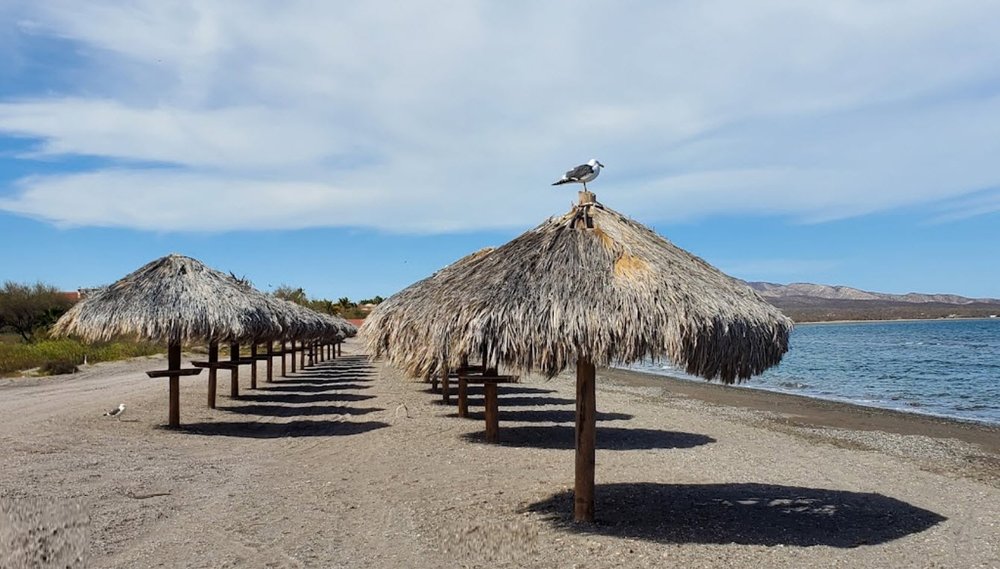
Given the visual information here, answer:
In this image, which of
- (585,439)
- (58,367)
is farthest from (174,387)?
(58,367)

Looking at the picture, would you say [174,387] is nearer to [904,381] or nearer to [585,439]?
[585,439]

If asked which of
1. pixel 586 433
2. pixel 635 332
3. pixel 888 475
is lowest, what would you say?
pixel 888 475

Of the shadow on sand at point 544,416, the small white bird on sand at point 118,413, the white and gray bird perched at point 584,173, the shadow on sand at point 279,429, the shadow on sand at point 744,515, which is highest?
the white and gray bird perched at point 584,173

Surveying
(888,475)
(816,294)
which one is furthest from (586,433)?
(816,294)

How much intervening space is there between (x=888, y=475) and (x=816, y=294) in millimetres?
186306

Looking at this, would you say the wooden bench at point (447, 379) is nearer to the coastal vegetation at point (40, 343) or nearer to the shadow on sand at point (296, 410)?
the shadow on sand at point (296, 410)

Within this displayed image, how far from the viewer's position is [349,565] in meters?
5.41

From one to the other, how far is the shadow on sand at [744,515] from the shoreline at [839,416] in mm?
5972

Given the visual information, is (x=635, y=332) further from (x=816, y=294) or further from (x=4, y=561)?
(x=816, y=294)

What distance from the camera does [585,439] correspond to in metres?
6.25

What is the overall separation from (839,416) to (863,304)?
16746 centimetres

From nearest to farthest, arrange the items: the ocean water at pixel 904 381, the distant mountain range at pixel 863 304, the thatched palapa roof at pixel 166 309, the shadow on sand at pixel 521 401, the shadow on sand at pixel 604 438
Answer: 1. the shadow on sand at pixel 604 438
2. the thatched palapa roof at pixel 166 309
3. the shadow on sand at pixel 521 401
4. the ocean water at pixel 904 381
5. the distant mountain range at pixel 863 304

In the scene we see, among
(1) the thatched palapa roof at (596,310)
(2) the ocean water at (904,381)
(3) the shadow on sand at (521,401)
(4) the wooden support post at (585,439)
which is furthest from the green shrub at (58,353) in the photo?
(2) the ocean water at (904,381)

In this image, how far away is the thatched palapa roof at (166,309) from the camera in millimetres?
11469
